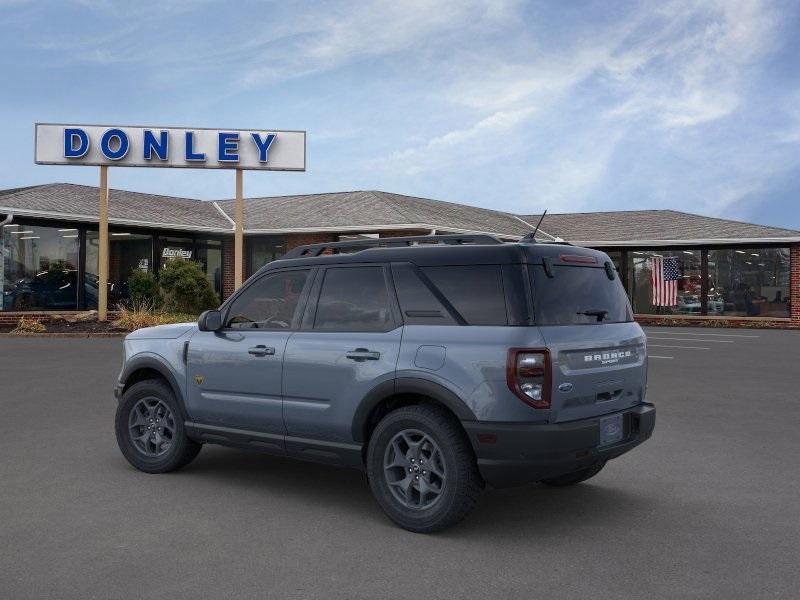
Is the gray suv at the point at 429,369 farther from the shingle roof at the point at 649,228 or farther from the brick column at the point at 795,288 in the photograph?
the shingle roof at the point at 649,228

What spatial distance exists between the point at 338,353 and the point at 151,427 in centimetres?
225

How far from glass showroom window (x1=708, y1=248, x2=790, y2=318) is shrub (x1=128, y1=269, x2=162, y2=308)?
68.6ft

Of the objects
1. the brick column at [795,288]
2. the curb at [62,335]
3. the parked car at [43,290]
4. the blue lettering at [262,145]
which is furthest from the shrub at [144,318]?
the brick column at [795,288]

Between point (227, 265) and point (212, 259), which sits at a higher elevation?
point (212, 259)

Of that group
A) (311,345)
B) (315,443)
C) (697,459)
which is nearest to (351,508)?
(315,443)

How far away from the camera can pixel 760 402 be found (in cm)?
1083

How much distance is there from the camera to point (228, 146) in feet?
85.0

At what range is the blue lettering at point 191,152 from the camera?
84.5ft

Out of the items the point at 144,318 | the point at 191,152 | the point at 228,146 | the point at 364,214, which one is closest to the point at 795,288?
the point at 364,214

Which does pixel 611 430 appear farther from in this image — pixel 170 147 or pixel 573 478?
pixel 170 147

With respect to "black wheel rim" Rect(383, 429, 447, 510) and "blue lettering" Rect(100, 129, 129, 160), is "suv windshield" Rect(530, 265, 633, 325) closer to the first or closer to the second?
"black wheel rim" Rect(383, 429, 447, 510)

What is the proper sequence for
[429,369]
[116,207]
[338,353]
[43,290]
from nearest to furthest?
1. [429,369]
2. [338,353]
3. [43,290]
4. [116,207]

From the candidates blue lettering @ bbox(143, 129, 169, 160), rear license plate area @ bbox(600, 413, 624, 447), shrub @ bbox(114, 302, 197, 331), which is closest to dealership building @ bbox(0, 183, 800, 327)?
blue lettering @ bbox(143, 129, 169, 160)

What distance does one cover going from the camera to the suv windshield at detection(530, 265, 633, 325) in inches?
200
